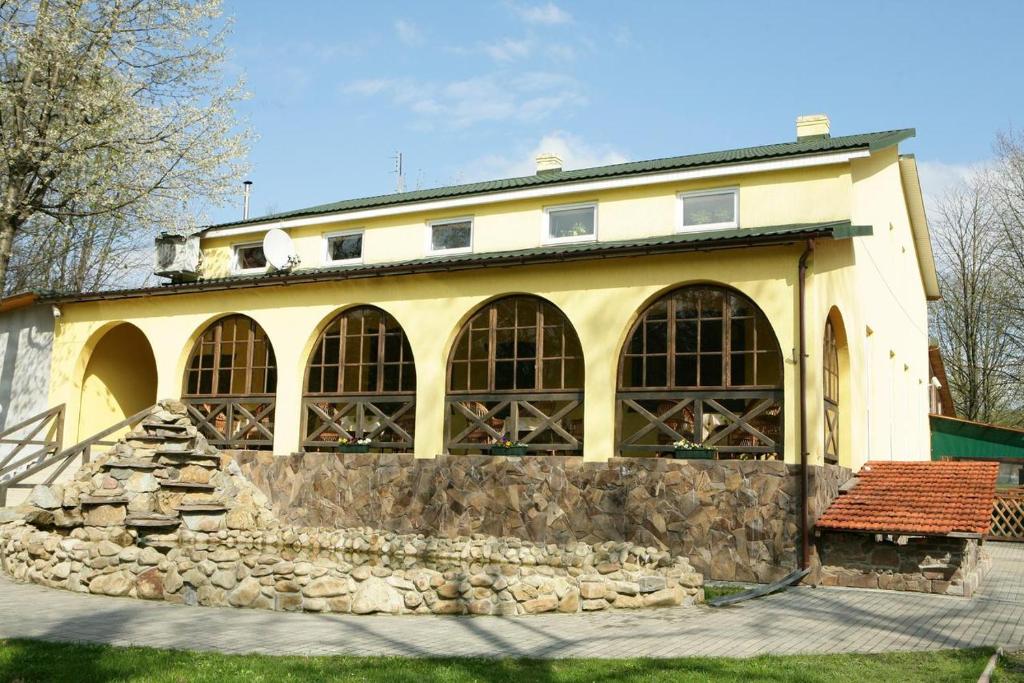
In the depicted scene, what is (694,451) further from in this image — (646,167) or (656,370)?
(646,167)

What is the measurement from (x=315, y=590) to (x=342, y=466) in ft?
22.6

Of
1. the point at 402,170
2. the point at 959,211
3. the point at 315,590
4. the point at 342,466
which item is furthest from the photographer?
the point at 959,211

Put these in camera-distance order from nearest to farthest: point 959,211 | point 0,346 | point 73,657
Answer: point 73,657
point 0,346
point 959,211

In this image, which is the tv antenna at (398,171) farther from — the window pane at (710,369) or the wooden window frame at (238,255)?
the window pane at (710,369)

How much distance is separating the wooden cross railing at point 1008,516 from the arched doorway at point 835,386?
25.3ft

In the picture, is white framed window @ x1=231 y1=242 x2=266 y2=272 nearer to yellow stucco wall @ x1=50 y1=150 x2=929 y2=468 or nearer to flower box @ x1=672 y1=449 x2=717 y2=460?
yellow stucco wall @ x1=50 y1=150 x2=929 y2=468

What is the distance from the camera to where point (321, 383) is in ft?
59.3

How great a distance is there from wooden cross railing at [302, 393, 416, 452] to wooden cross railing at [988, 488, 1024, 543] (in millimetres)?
13458

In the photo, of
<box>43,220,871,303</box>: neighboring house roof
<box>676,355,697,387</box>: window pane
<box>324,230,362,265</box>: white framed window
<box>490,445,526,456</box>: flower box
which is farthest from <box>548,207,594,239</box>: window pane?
<box>490,445,526,456</box>: flower box

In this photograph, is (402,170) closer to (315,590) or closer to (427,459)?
(427,459)

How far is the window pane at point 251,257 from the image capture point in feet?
70.2

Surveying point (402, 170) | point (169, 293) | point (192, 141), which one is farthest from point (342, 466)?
point (402, 170)

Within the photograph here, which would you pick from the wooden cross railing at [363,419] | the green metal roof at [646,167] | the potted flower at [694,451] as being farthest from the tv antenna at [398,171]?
the potted flower at [694,451]

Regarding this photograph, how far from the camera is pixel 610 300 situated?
49.2ft
